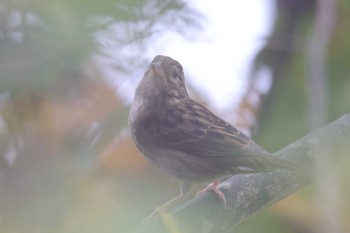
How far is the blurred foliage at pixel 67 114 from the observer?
4.09 ft

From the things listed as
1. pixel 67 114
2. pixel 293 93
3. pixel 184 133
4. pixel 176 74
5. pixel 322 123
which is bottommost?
pixel 184 133

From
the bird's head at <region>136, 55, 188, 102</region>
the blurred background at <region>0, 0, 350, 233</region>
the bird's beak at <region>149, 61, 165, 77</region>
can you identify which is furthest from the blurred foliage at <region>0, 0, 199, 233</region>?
the bird's head at <region>136, 55, 188, 102</region>

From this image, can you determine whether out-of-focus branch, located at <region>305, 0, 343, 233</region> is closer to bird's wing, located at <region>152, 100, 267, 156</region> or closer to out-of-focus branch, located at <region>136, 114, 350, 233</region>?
out-of-focus branch, located at <region>136, 114, 350, 233</region>

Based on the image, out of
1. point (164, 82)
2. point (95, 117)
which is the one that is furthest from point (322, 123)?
point (164, 82)

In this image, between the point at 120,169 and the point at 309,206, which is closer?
the point at 309,206

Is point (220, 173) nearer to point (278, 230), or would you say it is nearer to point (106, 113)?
point (106, 113)

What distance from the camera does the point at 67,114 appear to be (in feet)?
5.83

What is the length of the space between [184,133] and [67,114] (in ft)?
3.80

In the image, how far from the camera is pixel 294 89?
2.29 m

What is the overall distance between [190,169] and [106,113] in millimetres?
1027

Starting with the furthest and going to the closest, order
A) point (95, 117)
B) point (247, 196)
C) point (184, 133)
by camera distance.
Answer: point (184, 133), point (247, 196), point (95, 117)

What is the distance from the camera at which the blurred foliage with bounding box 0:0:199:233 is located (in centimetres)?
125

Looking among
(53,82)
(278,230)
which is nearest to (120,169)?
(53,82)

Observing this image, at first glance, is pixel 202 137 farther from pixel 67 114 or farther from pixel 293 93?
pixel 67 114
